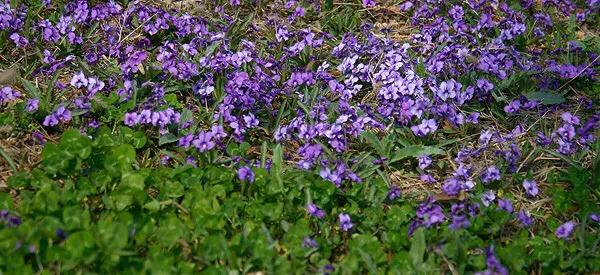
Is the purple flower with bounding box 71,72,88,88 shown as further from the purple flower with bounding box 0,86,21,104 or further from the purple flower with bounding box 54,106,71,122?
the purple flower with bounding box 0,86,21,104

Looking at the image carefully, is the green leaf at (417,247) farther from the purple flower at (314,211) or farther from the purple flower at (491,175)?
the purple flower at (491,175)

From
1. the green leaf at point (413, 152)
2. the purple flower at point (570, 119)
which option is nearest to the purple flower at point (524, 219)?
the green leaf at point (413, 152)

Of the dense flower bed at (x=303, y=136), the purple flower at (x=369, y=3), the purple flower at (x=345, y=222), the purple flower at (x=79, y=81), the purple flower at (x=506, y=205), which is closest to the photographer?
the dense flower bed at (x=303, y=136)

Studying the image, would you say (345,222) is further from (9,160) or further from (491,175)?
(9,160)

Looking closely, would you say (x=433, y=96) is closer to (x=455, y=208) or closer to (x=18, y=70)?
(x=455, y=208)

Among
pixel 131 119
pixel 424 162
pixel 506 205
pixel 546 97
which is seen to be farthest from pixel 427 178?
pixel 131 119

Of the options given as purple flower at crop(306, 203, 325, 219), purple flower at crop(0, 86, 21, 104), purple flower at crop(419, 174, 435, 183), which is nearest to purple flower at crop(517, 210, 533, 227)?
purple flower at crop(419, 174, 435, 183)
